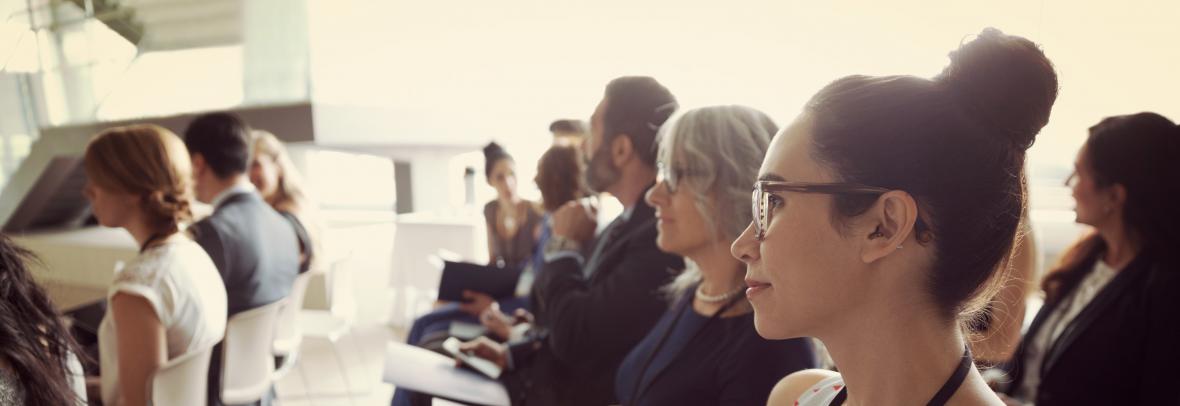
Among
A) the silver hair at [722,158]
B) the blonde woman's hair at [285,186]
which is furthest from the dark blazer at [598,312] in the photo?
the blonde woman's hair at [285,186]

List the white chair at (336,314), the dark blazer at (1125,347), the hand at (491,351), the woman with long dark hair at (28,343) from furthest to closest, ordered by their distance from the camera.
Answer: the white chair at (336,314), the hand at (491,351), the dark blazer at (1125,347), the woman with long dark hair at (28,343)

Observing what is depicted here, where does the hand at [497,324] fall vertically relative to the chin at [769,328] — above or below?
below

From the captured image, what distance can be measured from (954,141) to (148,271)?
185cm

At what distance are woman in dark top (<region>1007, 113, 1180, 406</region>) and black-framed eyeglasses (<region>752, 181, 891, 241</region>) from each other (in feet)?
4.56

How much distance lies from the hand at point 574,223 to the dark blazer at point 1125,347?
4.57ft

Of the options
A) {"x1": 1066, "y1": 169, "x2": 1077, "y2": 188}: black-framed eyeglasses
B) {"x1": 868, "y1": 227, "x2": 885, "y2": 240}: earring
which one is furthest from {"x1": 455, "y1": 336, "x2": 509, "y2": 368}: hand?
{"x1": 1066, "y1": 169, "x2": 1077, "y2": 188}: black-framed eyeglasses

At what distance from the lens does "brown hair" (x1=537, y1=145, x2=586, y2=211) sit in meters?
2.84

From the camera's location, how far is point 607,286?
63.0 inches

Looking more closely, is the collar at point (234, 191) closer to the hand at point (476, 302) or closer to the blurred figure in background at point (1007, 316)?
the hand at point (476, 302)

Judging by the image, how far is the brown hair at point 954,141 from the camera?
599 mm

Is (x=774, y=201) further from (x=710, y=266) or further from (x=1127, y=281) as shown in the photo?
(x=1127, y=281)

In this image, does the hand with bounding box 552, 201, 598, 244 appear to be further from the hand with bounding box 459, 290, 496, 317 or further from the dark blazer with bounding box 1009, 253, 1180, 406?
the dark blazer with bounding box 1009, 253, 1180, 406

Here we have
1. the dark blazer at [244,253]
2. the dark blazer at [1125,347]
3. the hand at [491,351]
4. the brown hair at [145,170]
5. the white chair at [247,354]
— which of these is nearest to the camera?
the dark blazer at [1125,347]

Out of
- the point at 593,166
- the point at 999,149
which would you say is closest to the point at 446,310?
the point at 593,166
